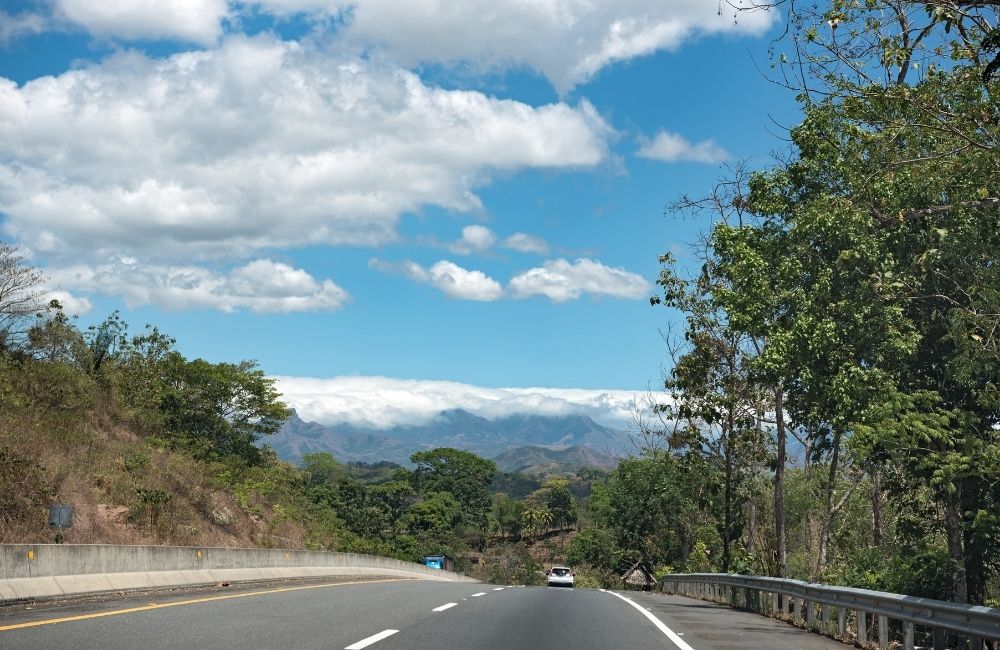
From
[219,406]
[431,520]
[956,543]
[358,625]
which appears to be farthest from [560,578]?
[431,520]

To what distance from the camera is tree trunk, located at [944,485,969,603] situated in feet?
69.6

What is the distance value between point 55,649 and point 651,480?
59051 mm

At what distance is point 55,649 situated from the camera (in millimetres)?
8586

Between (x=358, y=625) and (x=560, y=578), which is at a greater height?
(x=358, y=625)

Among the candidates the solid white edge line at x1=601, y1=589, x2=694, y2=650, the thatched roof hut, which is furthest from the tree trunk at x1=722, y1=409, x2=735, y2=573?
the thatched roof hut

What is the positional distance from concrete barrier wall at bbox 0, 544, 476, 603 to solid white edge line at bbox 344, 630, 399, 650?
5734 millimetres

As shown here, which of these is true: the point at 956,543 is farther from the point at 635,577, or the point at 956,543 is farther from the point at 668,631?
the point at 635,577

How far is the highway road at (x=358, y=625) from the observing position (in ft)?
32.5

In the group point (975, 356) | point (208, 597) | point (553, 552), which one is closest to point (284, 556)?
point (208, 597)

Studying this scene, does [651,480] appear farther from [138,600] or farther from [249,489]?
[138,600]

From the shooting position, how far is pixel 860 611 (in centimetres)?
1319

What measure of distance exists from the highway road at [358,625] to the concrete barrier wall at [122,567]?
56cm

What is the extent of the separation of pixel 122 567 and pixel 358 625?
7.61 meters

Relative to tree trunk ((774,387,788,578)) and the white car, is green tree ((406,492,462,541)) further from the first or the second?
tree trunk ((774,387,788,578))
